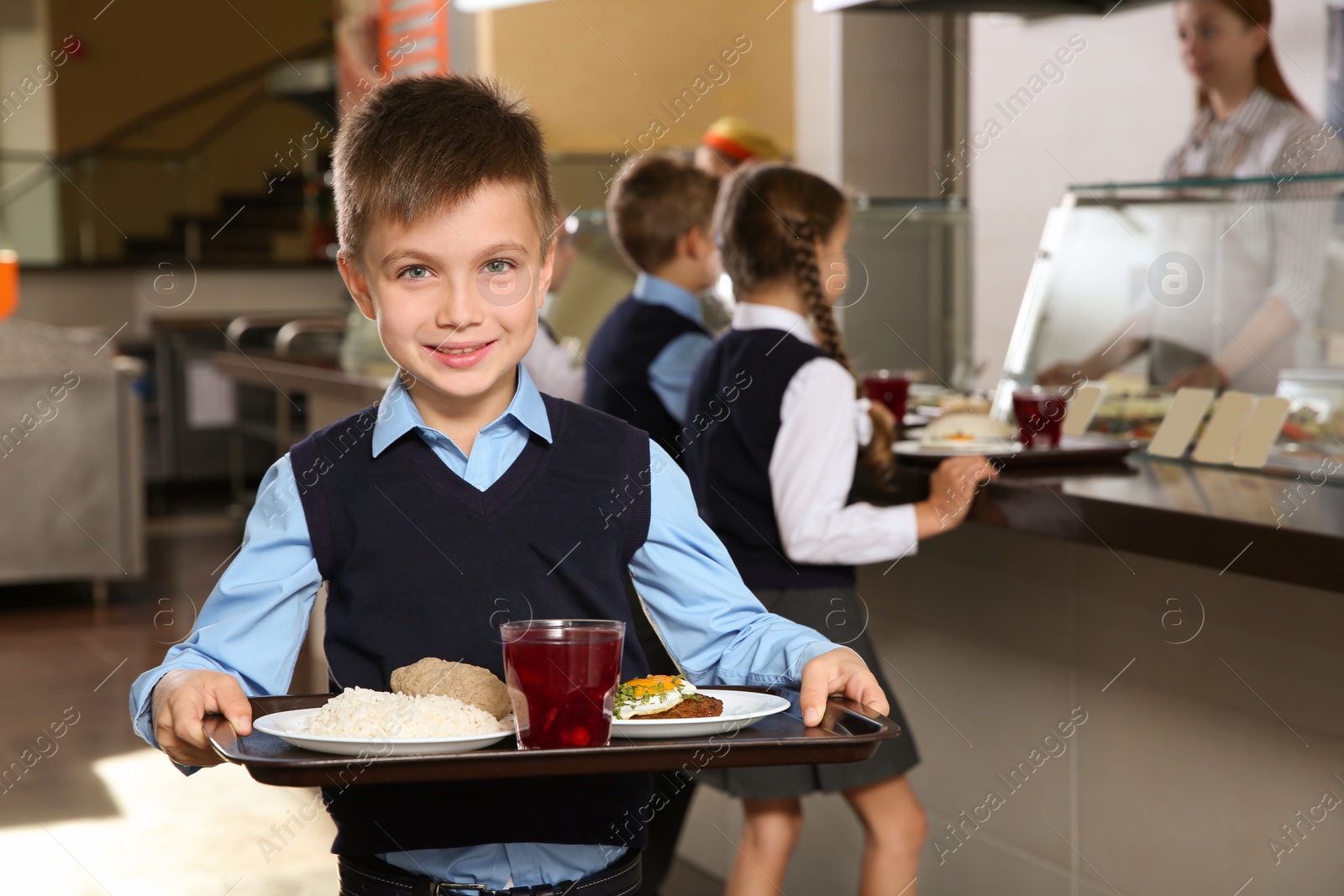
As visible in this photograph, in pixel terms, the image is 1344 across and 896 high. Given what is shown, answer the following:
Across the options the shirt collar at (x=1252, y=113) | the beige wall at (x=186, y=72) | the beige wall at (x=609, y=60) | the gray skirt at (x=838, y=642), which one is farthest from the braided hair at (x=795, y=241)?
the beige wall at (x=186, y=72)

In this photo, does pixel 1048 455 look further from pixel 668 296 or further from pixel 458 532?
pixel 458 532

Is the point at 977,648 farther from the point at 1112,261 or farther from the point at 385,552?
the point at 385,552

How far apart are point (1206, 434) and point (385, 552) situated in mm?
1477

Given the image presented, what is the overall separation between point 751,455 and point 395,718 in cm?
132

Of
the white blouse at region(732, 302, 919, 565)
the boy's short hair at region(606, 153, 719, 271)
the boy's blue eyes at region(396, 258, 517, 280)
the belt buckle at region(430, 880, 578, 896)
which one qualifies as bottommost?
the belt buckle at region(430, 880, 578, 896)

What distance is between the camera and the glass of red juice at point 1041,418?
2.40 meters

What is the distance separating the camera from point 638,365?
116 inches

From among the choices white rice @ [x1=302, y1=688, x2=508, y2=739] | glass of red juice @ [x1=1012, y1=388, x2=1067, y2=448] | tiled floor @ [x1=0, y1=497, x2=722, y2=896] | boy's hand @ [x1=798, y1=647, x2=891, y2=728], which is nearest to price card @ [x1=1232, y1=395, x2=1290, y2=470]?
glass of red juice @ [x1=1012, y1=388, x2=1067, y2=448]

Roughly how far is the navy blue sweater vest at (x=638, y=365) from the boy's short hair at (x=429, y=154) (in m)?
1.54

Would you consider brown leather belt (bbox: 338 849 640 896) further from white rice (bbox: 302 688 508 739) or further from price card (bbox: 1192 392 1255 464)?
price card (bbox: 1192 392 1255 464)

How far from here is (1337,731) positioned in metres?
1.93

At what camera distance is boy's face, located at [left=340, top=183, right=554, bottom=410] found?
1263mm

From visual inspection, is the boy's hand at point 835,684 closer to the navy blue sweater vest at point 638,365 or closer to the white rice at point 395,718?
the white rice at point 395,718

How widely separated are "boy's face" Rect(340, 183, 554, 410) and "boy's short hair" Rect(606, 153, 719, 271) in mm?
1739
